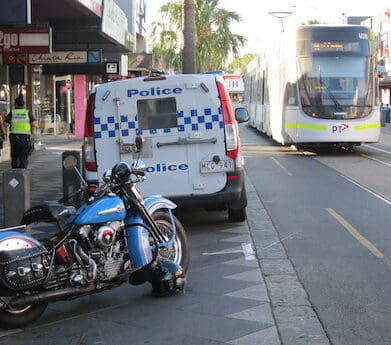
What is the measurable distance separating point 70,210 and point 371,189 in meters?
8.39

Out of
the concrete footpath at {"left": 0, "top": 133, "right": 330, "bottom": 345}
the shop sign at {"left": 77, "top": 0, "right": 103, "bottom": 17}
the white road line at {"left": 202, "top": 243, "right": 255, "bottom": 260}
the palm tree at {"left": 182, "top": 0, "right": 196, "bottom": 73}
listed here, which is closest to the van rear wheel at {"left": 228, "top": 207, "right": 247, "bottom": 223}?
the concrete footpath at {"left": 0, "top": 133, "right": 330, "bottom": 345}

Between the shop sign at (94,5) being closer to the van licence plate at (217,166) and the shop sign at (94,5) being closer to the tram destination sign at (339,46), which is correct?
the van licence plate at (217,166)

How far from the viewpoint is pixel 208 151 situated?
28.4ft

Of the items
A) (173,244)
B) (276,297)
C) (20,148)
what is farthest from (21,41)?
(276,297)

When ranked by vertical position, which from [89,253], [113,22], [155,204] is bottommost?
[89,253]

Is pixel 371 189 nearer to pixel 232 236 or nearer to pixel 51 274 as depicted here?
pixel 232 236

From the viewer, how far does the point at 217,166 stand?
866cm

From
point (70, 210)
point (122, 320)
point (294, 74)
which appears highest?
point (294, 74)

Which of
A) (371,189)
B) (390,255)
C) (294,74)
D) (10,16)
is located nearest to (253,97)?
(294,74)

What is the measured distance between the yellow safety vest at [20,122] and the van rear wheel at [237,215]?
6.98 metres

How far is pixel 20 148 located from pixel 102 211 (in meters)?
9.78

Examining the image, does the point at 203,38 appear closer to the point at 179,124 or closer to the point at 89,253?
the point at 179,124

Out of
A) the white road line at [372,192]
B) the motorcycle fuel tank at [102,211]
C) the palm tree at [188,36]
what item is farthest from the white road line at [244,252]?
the palm tree at [188,36]

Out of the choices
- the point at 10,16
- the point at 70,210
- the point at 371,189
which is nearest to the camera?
the point at 70,210
